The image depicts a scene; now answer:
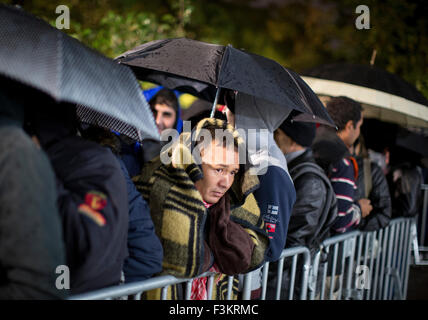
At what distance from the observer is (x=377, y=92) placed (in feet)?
17.8

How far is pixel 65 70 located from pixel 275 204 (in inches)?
66.2

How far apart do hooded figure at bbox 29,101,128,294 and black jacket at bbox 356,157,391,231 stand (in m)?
3.40

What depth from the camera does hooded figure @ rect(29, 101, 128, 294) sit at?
1.59 meters

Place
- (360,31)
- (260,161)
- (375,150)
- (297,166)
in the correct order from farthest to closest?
(360,31)
(375,150)
(297,166)
(260,161)

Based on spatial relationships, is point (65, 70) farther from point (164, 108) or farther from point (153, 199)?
Answer: point (164, 108)

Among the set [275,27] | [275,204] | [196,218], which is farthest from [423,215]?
[275,27]

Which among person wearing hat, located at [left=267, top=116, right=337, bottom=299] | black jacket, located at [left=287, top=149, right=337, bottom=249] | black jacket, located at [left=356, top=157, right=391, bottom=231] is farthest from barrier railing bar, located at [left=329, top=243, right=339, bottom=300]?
black jacket, located at [left=356, top=157, right=391, bottom=231]

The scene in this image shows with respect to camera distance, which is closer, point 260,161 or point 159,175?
point 159,175

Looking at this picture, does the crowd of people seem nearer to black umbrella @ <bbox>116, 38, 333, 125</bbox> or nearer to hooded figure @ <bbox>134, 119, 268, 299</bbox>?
hooded figure @ <bbox>134, 119, 268, 299</bbox>

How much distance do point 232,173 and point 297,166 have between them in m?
1.04

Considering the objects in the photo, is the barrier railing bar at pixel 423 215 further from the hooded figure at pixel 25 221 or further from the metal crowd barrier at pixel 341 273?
the hooded figure at pixel 25 221

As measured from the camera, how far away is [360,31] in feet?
35.4
